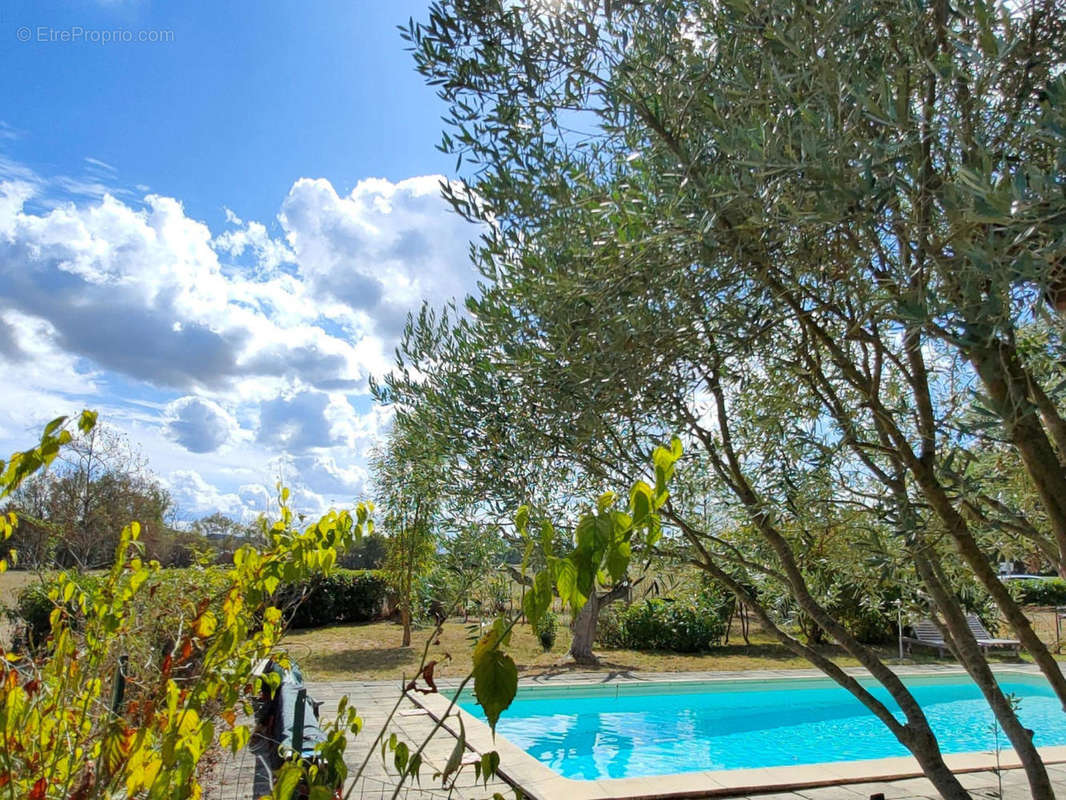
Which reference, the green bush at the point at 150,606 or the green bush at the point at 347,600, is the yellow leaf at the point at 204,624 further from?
the green bush at the point at 347,600

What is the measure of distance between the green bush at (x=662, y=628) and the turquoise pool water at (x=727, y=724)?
3557 mm

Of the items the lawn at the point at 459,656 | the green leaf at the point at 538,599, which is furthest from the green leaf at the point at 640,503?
the lawn at the point at 459,656

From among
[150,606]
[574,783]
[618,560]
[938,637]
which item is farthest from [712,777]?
[938,637]

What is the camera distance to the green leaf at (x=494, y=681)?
1.02 metres

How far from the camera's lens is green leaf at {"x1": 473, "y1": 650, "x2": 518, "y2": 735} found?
3.34ft

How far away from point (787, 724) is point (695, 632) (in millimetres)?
5002

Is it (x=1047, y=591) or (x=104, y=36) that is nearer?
(x=104, y=36)

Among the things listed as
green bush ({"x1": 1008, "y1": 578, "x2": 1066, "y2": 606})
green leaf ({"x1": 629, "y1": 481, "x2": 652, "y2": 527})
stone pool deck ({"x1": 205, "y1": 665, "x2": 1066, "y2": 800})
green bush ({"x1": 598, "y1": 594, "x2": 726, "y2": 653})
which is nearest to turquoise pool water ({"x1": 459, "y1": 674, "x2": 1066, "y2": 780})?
stone pool deck ({"x1": 205, "y1": 665, "x2": 1066, "y2": 800})

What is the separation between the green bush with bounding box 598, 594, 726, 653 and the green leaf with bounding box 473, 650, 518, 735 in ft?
56.7

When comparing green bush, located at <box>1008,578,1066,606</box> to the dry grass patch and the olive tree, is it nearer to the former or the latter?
the dry grass patch

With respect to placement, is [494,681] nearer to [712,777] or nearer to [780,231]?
[780,231]

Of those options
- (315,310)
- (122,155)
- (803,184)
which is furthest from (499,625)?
(315,310)

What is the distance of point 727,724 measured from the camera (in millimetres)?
12453

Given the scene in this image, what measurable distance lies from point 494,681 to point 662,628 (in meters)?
17.8
